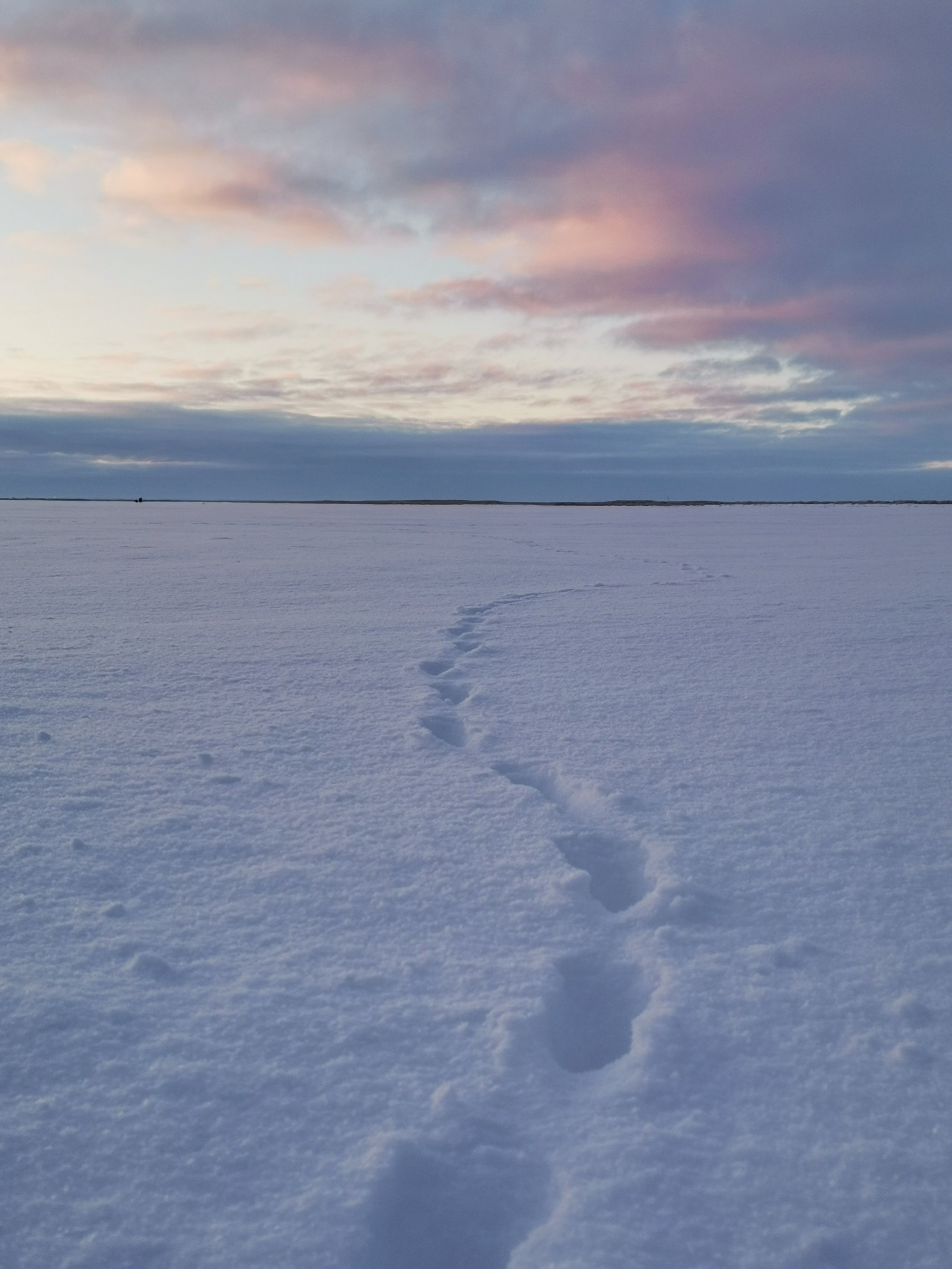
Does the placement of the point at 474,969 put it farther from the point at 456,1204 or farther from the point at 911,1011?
the point at 911,1011

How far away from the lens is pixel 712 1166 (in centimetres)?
115

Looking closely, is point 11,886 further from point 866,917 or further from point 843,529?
point 843,529

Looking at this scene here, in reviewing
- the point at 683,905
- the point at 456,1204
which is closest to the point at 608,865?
the point at 683,905

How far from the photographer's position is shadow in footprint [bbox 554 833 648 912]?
1.92 metres

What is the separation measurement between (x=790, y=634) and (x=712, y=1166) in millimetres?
4036

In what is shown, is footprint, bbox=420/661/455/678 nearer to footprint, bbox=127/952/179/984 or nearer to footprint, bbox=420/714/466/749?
footprint, bbox=420/714/466/749

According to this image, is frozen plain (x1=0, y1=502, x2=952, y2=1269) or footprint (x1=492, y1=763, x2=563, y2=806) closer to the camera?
frozen plain (x1=0, y1=502, x2=952, y2=1269)

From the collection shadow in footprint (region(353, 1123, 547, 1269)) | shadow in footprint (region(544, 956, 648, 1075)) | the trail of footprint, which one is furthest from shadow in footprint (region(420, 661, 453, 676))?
shadow in footprint (region(353, 1123, 547, 1269))

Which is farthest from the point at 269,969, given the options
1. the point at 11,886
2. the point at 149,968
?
the point at 11,886

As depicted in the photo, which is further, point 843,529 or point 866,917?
point 843,529

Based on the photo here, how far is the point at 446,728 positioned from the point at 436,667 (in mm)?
976

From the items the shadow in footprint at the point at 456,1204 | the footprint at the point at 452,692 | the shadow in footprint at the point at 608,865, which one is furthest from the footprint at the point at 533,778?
the shadow in footprint at the point at 456,1204

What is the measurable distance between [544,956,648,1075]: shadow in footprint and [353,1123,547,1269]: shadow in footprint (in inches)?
9.7

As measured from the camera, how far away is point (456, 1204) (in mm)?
1108
